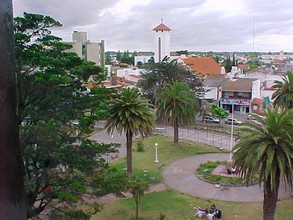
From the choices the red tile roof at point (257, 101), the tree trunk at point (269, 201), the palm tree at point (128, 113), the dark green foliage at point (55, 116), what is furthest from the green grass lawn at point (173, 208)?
the red tile roof at point (257, 101)

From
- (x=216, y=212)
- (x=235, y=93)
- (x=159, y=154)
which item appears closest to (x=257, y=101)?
(x=235, y=93)

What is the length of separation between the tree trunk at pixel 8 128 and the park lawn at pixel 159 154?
2026cm

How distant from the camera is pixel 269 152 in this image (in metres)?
14.2

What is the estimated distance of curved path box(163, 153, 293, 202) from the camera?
2108 cm

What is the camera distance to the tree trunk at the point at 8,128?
3.76 m

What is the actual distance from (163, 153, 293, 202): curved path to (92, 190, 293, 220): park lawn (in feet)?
2.63

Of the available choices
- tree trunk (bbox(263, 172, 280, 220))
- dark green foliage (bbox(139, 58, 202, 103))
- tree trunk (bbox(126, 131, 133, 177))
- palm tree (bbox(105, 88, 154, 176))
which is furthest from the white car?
tree trunk (bbox(263, 172, 280, 220))

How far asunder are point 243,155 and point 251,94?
37.1 m

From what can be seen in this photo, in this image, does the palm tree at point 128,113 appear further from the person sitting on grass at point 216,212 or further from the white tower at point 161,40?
the white tower at point 161,40

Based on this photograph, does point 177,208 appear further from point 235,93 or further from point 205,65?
point 205,65

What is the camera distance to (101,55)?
82438mm

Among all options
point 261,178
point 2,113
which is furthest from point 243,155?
point 2,113

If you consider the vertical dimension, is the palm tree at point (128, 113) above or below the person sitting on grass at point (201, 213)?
above

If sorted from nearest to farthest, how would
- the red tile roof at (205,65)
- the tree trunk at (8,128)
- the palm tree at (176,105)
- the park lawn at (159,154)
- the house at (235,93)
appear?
the tree trunk at (8,128) → the park lawn at (159,154) → the palm tree at (176,105) → the house at (235,93) → the red tile roof at (205,65)
